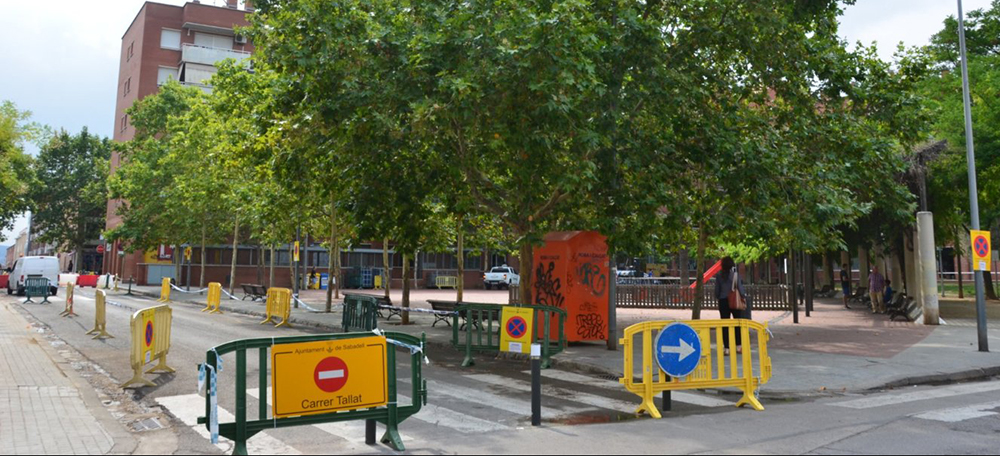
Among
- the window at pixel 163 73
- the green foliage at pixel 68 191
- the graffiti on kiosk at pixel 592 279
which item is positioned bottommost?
the graffiti on kiosk at pixel 592 279

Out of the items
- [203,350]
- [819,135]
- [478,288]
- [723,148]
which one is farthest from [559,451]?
[478,288]

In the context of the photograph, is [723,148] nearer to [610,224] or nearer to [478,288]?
[610,224]

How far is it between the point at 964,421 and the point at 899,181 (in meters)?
17.0

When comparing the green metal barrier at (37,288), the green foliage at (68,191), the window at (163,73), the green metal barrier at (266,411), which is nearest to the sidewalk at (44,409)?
the green metal barrier at (266,411)

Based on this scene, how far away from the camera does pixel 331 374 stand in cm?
664

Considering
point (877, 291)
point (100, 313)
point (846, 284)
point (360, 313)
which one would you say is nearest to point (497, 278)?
point (846, 284)

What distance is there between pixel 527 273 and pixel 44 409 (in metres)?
9.91

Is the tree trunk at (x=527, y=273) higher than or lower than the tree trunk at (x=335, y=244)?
lower

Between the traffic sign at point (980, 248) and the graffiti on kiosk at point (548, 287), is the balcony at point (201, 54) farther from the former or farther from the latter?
the traffic sign at point (980, 248)

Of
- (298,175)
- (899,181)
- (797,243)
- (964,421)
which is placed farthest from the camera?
(899,181)

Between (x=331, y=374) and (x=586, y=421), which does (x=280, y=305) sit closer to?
(x=586, y=421)

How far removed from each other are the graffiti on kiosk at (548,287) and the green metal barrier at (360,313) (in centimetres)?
358

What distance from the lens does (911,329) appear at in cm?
1981

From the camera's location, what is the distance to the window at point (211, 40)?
59.7 metres
